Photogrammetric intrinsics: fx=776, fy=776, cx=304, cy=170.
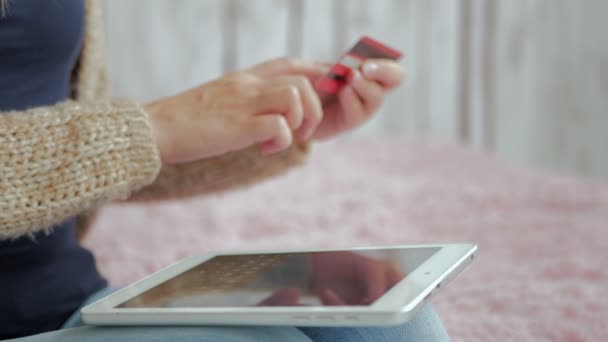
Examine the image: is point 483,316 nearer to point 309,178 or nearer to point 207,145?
point 207,145

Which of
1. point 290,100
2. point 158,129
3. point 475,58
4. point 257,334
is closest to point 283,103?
point 290,100

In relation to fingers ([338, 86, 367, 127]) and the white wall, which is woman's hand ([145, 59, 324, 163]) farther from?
the white wall

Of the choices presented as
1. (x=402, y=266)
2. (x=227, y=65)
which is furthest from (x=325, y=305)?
(x=227, y=65)

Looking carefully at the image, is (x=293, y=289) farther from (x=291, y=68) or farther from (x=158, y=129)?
(x=291, y=68)

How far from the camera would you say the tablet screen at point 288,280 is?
0.49 m

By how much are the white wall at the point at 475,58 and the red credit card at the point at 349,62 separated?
1.07 m

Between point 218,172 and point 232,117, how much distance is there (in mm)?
169

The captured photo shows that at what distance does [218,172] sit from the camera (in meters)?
0.83

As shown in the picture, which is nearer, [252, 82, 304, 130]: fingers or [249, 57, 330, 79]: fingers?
[252, 82, 304, 130]: fingers

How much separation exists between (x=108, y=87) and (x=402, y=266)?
487mm

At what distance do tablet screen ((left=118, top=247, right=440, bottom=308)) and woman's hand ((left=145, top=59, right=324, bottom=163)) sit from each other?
0.10 meters

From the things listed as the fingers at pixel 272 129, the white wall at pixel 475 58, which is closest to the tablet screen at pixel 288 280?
the fingers at pixel 272 129

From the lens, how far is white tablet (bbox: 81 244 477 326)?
0.44m

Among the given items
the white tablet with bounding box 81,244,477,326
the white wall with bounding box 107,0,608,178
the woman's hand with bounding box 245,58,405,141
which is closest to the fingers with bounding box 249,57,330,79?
the woman's hand with bounding box 245,58,405,141
